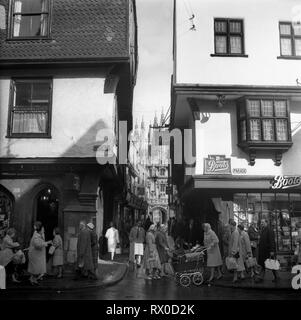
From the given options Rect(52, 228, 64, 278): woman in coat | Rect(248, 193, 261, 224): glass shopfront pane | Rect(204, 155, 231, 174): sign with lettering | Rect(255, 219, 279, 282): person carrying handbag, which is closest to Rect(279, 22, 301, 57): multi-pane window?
Rect(204, 155, 231, 174): sign with lettering

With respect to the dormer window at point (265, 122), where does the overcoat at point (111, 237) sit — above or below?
below

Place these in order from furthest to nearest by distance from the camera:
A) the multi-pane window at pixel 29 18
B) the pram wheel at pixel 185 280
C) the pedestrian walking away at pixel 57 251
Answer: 1. the multi-pane window at pixel 29 18
2. the pedestrian walking away at pixel 57 251
3. the pram wheel at pixel 185 280

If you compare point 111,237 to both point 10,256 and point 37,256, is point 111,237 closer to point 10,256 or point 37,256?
point 37,256

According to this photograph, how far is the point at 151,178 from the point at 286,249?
176 feet

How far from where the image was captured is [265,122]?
14742mm

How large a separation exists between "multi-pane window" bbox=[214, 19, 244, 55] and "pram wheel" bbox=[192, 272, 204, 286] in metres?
7.69

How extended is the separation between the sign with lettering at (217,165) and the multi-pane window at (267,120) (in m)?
0.92

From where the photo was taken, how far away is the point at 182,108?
16609 millimetres

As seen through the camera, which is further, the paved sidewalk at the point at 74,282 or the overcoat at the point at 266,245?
the overcoat at the point at 266,245

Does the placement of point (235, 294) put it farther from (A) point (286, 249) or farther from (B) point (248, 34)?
(B) point (248, 34)

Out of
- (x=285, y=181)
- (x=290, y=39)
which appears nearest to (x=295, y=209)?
(x=285, y=181)

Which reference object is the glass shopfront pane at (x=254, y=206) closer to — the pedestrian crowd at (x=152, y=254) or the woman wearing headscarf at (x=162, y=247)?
the pedestrian crowd at (x=152, y=254)

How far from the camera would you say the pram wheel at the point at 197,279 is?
1136cm

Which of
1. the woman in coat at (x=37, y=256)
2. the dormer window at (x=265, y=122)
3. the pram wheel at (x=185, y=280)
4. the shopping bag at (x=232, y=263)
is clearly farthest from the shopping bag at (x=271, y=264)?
the woman in coat at (x=37, y=256)
